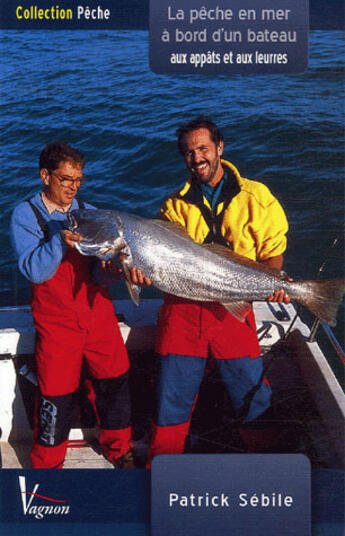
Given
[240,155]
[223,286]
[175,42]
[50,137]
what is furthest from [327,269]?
[50,137]

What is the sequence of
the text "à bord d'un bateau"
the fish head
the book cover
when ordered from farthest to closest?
the text "à bord d'un bateau" → the fish head → the book cover

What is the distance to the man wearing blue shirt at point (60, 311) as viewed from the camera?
9.81ft

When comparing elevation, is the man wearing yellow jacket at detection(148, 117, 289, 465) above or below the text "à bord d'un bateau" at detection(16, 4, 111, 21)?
below

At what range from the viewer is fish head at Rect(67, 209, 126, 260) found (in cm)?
298

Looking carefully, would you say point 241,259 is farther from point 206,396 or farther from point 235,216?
point 206,396

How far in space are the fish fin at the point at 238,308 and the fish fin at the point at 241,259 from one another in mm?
260

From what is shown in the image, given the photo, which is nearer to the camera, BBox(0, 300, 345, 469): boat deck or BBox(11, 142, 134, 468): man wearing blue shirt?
BBox(11, 142, 134, 468): man wearing blue shirt

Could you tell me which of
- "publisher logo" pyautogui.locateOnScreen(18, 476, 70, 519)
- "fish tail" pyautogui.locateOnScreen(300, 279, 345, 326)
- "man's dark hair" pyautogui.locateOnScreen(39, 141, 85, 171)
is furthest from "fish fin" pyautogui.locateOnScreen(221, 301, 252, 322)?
"publisher logo" pyautogui.locateOnScreen(18, 476, 70, 519)

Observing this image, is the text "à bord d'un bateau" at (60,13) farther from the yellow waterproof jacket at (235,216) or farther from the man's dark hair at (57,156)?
the yellow waterproof jacket at (235,216)

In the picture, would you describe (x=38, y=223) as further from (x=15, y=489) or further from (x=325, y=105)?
(x=325, y=105)

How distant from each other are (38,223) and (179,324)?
1150 millimetres

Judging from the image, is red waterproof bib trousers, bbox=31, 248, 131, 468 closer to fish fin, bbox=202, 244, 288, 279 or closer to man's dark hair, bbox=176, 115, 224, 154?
fish fin, bbox=202, 244, 288, 279

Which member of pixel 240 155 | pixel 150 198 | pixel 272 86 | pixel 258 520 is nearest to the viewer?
pixel 258 520

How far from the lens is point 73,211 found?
3.04 m
